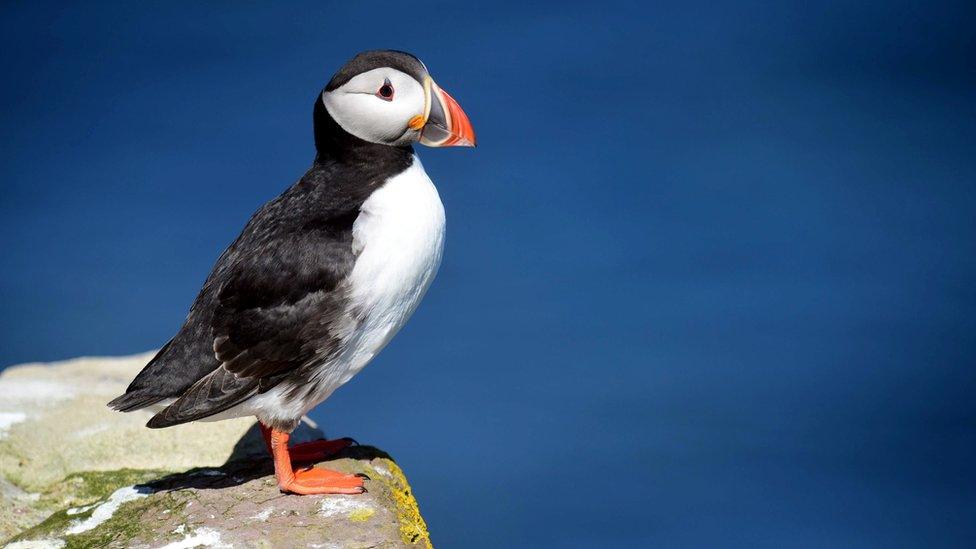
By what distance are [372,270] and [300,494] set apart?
118 cm

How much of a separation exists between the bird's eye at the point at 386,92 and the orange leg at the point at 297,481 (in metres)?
1.70

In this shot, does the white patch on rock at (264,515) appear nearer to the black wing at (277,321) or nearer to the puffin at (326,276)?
the puffin at (326,276)

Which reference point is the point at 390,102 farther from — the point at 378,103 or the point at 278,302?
the point at 278,302

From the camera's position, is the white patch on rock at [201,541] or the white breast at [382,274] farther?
the white breast at [382,274]

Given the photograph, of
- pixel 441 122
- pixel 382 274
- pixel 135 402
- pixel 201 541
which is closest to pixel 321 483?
pixel 201 541

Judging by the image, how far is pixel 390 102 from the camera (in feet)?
17.8

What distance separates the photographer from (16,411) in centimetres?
716

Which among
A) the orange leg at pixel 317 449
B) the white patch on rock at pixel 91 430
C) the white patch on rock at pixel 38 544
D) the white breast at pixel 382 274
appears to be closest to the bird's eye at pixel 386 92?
the white breast at pixel 382 274

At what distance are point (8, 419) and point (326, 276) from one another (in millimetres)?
3052

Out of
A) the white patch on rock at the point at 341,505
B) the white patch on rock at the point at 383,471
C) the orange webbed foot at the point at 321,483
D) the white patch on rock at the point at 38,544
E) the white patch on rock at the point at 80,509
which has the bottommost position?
the white patch on rock at the point at 38,544

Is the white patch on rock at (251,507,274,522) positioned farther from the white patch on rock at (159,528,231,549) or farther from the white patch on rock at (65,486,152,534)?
the white patch on rock at (65,486,152,534)

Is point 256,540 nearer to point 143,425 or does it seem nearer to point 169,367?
point 169,367

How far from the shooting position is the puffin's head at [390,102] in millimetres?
5406

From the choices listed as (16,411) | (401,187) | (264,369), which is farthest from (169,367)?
(16,411)
